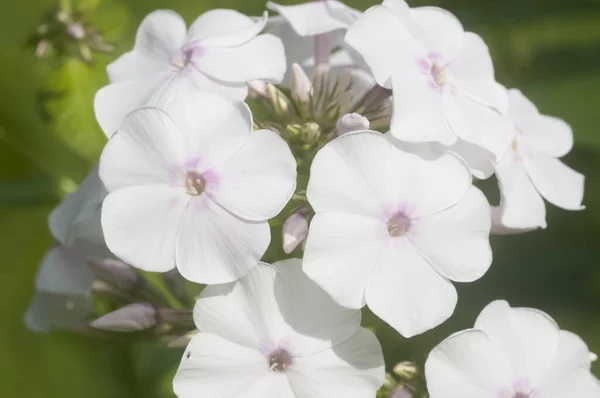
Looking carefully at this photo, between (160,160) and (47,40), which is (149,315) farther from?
(47,40)

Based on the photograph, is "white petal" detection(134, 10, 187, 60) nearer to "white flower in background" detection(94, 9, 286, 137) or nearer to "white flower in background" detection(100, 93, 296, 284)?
"white flower in background" detection(94, 9, 286, 137)

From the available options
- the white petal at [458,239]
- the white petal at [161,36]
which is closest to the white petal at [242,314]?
the white petal at [458,239]

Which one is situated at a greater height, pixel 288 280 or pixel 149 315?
pixel 288 280

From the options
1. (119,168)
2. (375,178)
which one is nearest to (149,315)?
(119,168)

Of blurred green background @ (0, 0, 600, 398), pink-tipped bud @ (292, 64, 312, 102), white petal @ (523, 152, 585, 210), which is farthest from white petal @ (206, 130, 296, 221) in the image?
blurred green background @ (0, 0, 600, 398)

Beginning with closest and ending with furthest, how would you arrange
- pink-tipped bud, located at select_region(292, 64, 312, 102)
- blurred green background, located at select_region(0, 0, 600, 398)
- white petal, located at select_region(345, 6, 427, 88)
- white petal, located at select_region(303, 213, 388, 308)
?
white petal, located at select_region(303, 213, 388, 308) → white petal, located at select_region(345, 6, 427, 88) → pink-tipped bud, located at select_region(292, 64, 312, 102) → blurred green background, located at select_region(0, 0, 600, 398)

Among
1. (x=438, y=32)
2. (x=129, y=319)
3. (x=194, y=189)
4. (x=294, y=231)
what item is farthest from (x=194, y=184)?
(x=438, y=32)

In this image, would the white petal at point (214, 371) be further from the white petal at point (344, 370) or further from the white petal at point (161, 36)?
the white petal at point (161, 36)
